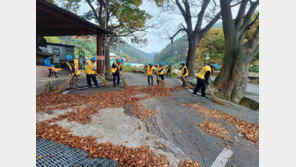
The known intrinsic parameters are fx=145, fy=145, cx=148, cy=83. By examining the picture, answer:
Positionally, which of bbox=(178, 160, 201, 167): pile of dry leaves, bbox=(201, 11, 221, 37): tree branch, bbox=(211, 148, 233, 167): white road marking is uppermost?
bbox=(201, 11, 221, 37): tree branch

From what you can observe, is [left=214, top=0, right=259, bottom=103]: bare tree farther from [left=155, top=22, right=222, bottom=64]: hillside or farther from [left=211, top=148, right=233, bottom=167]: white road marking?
[left=155, top=22, right=222, bottom=64]: hillside

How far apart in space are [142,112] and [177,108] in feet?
4.55

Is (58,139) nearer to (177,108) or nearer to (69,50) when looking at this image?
(177,108)

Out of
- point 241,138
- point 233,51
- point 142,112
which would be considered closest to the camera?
point 241,138

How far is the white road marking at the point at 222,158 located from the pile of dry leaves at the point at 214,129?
456 mm

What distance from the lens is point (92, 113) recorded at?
3.98 m

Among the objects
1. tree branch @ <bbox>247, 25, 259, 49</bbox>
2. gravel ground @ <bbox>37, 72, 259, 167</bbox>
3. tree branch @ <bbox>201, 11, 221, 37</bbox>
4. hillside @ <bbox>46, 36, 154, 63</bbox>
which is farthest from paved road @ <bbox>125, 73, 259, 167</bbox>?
hillside @ <bbox>46, 36, 154, 63</bbox>

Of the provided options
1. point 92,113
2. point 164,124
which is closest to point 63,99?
point 92,113

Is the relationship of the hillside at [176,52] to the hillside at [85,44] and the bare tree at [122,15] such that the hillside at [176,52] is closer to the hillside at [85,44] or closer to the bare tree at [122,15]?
the hillside at [85,44]

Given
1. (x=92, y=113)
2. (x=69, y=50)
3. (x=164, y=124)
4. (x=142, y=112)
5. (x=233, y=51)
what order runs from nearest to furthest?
(x=164, y=124) → (x=92, y=113) → (x=142, y=112) → (x=233, y=51) → (x=69, y=50)

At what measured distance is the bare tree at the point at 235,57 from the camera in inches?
290

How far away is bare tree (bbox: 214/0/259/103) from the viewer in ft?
24.2

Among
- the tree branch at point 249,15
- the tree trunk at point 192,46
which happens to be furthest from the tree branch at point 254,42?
the tree trunk at point 192,46

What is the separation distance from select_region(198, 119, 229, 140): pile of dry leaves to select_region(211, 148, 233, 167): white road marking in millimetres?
456
